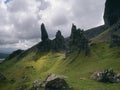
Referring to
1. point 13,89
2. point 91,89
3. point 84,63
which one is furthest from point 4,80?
point 84,63

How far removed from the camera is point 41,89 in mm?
77938

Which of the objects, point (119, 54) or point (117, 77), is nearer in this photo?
point (117, 77)

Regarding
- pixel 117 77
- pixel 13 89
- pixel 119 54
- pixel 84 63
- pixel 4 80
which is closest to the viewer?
pixel 117 77

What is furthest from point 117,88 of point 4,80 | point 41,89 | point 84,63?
point 84,63

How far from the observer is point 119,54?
16612 cm

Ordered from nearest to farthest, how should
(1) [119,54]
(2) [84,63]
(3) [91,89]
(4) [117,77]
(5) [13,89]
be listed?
1. (3) [91,89]
2. (4) [117,77]
3. (5) [13,89]
4. (1) [119,54]
5. (2) [84,63]

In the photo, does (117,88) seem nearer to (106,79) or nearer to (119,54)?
(106,79)

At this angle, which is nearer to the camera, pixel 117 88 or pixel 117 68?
pixel 117 88

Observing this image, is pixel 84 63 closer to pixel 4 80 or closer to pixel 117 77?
pixel 4 80

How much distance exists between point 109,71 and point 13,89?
41.7m

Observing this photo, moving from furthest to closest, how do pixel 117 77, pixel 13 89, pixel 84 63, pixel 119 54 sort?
pixel 84 63 → pixel 119 54 → pixel 13 89 → pixel 117 77

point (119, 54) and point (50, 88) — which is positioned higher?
point (119, 54)

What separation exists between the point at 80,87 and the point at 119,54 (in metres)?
93.6

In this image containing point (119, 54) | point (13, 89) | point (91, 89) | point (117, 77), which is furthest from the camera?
point (119, 54)
